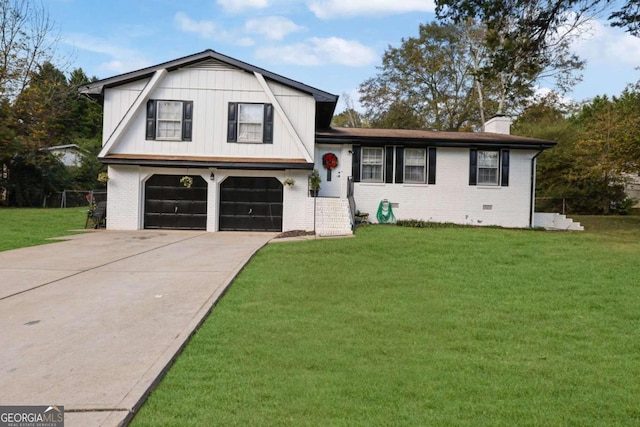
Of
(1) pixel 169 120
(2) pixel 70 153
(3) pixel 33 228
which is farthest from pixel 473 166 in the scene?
(2) pixel 70 153

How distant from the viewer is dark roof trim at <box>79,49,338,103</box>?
16.4 m

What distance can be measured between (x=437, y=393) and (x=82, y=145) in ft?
136

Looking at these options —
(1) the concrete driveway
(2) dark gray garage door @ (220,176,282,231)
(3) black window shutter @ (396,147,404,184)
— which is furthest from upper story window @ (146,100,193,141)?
(3) black window shutter @ (396,147,404,184)

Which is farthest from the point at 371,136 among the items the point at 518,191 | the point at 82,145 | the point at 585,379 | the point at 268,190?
the point at 82,145

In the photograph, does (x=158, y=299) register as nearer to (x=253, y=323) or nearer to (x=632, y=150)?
(x=253, y=323)

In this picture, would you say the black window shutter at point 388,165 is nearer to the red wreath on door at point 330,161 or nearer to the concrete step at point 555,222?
the red wreath on door at point 330,161

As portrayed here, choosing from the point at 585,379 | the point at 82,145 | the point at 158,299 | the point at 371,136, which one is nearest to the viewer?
the point at 585,379

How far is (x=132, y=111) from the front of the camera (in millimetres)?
16266

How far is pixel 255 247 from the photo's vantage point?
11.9 m

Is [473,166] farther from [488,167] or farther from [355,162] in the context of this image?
[355,162]

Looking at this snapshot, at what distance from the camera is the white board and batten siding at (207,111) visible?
659 inches

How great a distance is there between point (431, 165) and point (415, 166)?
0.64 m

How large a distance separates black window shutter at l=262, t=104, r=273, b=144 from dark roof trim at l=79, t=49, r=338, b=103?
3.66ft

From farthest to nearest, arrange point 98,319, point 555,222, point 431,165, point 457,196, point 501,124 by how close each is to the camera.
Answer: point 501,124, point 555,222, point 457,196, point 431,165, point 98,319
